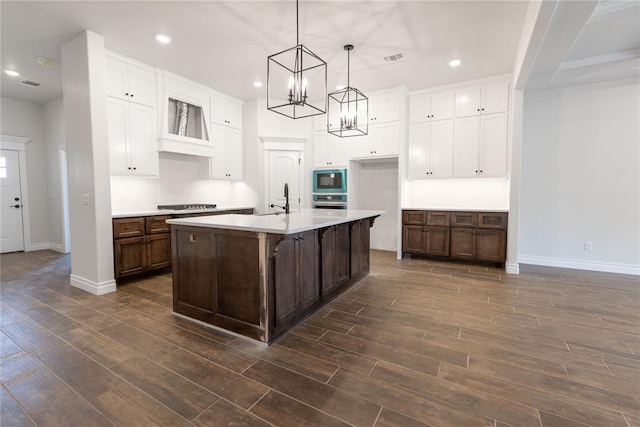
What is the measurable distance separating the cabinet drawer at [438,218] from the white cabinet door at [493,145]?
87 cm

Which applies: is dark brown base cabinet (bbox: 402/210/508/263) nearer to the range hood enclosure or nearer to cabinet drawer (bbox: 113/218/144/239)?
the range hood enclosure

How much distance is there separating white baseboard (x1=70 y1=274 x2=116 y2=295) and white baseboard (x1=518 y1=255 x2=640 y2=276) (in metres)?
5.90

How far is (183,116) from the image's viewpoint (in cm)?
472

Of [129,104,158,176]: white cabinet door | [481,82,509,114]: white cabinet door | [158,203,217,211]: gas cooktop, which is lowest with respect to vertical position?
[158,203,217,211]: gas cooktop

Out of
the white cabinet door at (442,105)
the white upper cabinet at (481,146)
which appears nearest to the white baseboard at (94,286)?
the white upper cabinet at (481,146)

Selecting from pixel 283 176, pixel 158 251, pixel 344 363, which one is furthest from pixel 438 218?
pixel 158 251

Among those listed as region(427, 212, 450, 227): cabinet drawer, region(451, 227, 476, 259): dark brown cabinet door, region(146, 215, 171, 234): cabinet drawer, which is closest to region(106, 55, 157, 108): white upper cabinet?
region(146, 215, 171, 234): cabinet drawer

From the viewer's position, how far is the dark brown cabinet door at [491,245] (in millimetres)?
4465

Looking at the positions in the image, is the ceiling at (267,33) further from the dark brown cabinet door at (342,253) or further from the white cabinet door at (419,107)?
the dark brown cabinet door at (342,253)

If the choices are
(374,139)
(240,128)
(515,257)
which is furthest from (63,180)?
(515,257)

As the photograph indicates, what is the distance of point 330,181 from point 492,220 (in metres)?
2.83

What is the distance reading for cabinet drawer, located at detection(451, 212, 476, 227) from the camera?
4656mm

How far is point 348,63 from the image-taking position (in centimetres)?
406

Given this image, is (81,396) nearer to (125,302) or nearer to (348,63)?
(125,302)
